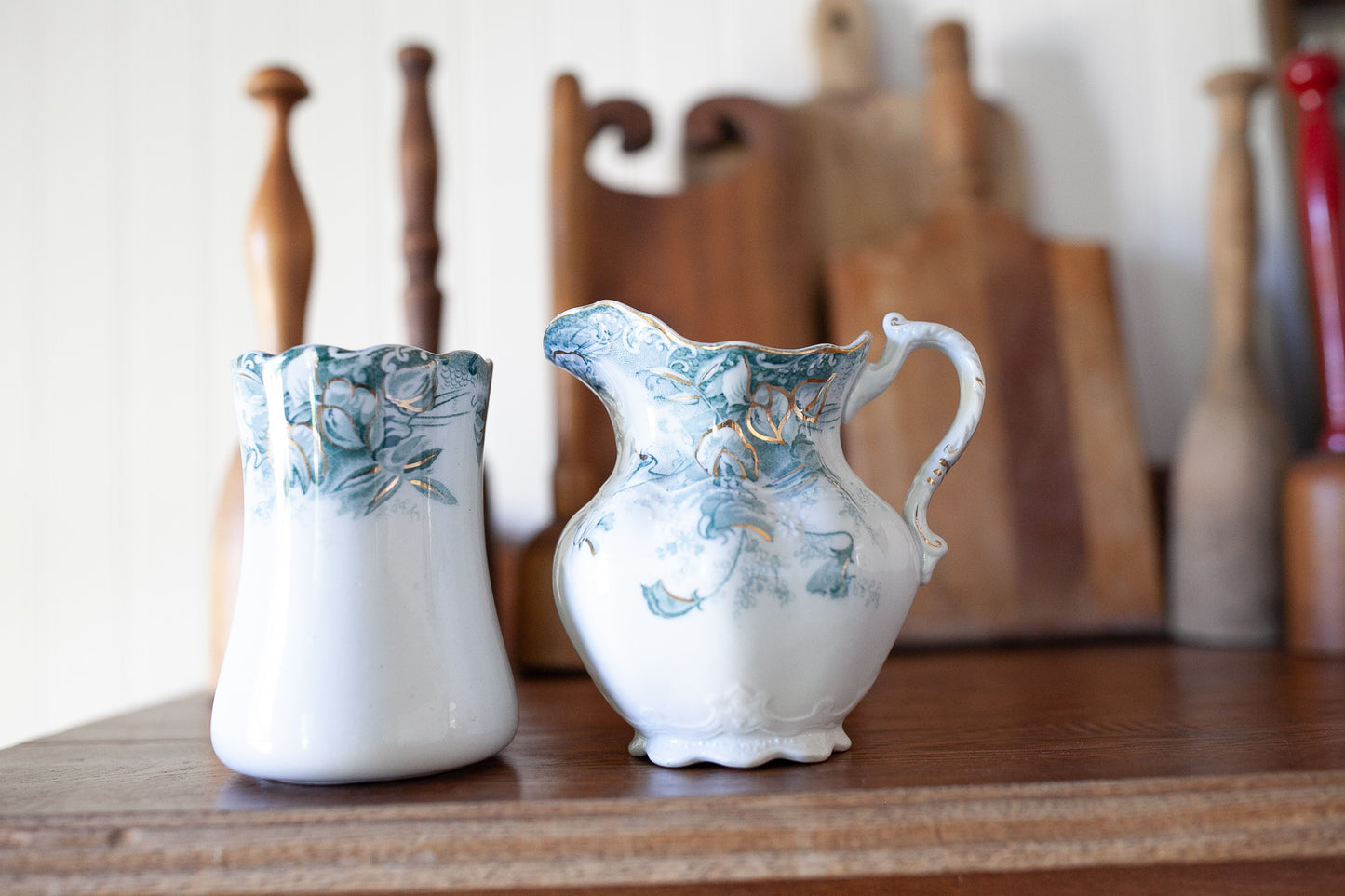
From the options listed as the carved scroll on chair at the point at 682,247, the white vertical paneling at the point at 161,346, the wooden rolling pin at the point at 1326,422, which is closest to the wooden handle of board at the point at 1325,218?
the wooden rolling pin at the point at 1326,422

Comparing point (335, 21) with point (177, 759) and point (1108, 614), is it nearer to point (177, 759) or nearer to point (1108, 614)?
point (177, 759)

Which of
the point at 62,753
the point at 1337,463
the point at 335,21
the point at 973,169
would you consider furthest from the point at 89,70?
the point at 1337,463

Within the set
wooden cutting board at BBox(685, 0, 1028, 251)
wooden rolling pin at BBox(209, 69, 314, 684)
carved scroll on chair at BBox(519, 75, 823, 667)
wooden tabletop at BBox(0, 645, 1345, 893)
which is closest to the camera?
wooden tabletop at BBox(0, 645, 1345, 893)

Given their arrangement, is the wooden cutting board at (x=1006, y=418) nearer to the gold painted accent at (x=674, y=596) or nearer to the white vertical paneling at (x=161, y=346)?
the gold painted accent at (x=674, y=596)

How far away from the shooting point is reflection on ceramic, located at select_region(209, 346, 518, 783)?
337mm

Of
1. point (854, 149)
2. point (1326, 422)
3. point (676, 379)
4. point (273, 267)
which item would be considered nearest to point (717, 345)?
point (676, 379)

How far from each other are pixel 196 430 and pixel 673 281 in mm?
405

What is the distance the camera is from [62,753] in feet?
1.38

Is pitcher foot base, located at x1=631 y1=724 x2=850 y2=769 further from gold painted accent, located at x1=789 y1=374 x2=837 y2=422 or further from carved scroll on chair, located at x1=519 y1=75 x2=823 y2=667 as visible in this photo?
carved scroll on chair, located at x1=519 y1=75 x2=823 y2=667

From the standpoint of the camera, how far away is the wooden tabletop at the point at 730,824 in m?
0.30

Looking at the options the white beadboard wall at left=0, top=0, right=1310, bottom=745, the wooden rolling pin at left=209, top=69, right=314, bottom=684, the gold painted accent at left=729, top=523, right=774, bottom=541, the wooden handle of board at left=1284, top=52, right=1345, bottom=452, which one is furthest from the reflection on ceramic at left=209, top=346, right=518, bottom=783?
the wooden handle of board at left=1284, top=52, right=1345, bottom=452

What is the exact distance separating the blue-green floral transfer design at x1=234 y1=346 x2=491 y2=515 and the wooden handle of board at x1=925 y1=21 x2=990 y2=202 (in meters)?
0.53

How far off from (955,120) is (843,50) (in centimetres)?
11

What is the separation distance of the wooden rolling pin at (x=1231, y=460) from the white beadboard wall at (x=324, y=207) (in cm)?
9
